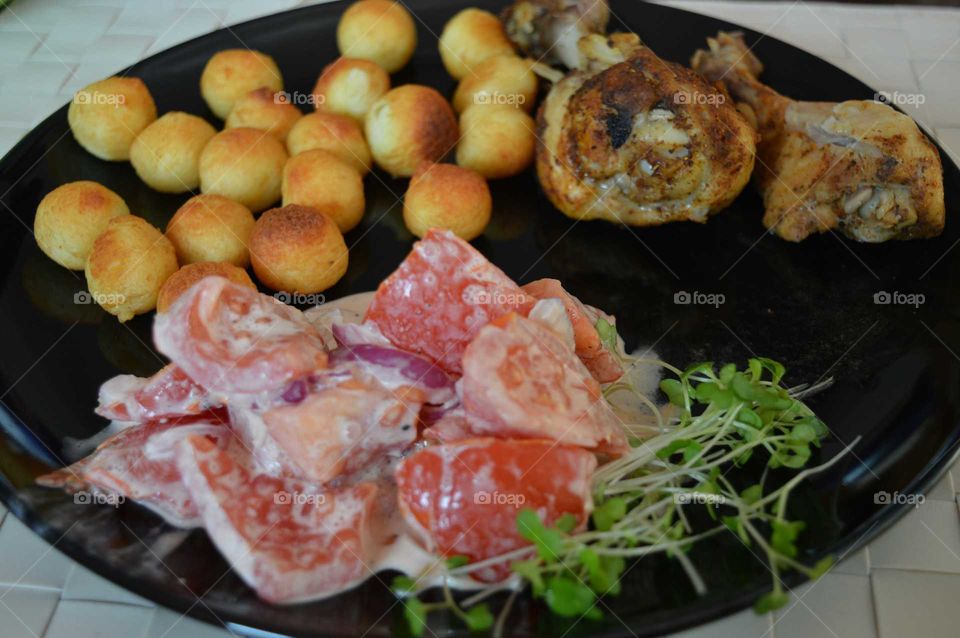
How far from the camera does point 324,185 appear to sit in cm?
223

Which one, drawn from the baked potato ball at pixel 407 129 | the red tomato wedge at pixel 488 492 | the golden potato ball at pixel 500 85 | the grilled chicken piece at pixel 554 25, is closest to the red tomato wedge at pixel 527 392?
the red tomato wedge at pixel 488 492

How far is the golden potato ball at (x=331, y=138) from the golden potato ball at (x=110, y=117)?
0.42 m

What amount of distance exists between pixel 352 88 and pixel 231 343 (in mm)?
1085

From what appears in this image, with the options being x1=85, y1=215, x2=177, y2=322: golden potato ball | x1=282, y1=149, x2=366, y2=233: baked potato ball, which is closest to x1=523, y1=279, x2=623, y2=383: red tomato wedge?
x1=282, y1=149, x2=366, y2=233: baked potato ball

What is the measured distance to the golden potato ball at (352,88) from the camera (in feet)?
8.19

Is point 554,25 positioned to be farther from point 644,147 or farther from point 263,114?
point 263,114

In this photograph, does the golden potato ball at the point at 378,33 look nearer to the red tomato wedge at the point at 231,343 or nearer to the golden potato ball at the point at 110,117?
the golden potato ball at the point at 110,117

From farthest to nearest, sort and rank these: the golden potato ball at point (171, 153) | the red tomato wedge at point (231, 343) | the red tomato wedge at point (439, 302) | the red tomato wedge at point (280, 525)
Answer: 1. the golden potato ball at point (171, 153)
2. the red tomato wedge at point (439, 302)
3. the red tomato wedge at point (231, 343)
4. the red tomato wedge at point (280, 525)

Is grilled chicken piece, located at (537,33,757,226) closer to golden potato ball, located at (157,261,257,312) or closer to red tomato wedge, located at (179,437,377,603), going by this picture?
golden potato ball, located at (157,261,257,312)

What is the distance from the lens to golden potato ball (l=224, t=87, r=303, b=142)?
2447 millimetres

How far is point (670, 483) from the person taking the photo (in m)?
1.68

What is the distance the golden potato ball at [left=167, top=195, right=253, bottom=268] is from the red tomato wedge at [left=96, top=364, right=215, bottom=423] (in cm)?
43

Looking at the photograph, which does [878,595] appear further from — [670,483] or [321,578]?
[321,578]

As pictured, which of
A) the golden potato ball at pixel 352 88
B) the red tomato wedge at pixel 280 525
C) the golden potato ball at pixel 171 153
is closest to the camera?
the red tomato wedge at pixel 280 525
